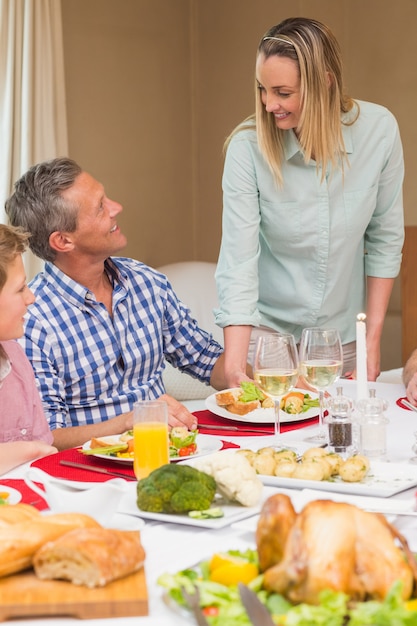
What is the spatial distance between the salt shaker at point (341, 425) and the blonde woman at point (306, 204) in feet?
2.38

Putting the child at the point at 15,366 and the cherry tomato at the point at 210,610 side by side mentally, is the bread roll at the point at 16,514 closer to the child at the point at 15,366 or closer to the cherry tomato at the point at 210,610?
the cherry tomato at the point at 210,610

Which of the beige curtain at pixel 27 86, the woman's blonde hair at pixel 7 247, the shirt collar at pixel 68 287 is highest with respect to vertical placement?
the beige curtain at pixel 27 86

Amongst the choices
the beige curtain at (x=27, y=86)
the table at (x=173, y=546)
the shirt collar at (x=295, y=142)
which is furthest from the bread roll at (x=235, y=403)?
the beige curtain at (x=27, y=86)

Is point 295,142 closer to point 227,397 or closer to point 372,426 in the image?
point 227,397

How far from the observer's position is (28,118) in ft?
12.3

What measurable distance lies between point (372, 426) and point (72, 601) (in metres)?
0.77

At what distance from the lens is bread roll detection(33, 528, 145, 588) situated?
37.0 inches

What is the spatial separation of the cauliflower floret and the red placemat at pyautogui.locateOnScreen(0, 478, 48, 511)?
0.25m

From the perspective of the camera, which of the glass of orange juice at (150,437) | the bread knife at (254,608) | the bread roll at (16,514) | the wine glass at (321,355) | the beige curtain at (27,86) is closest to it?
the bread knife at (254,608)

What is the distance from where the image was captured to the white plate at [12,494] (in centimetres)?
131

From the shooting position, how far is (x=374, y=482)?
4.56 feet

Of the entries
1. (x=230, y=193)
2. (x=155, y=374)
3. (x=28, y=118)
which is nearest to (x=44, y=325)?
(x=155, y=374)

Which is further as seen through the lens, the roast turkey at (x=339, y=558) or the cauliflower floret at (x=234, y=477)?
the cauliflower floret at (x=234, y=477)

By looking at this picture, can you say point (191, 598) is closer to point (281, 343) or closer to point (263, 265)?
point (281, 343)
